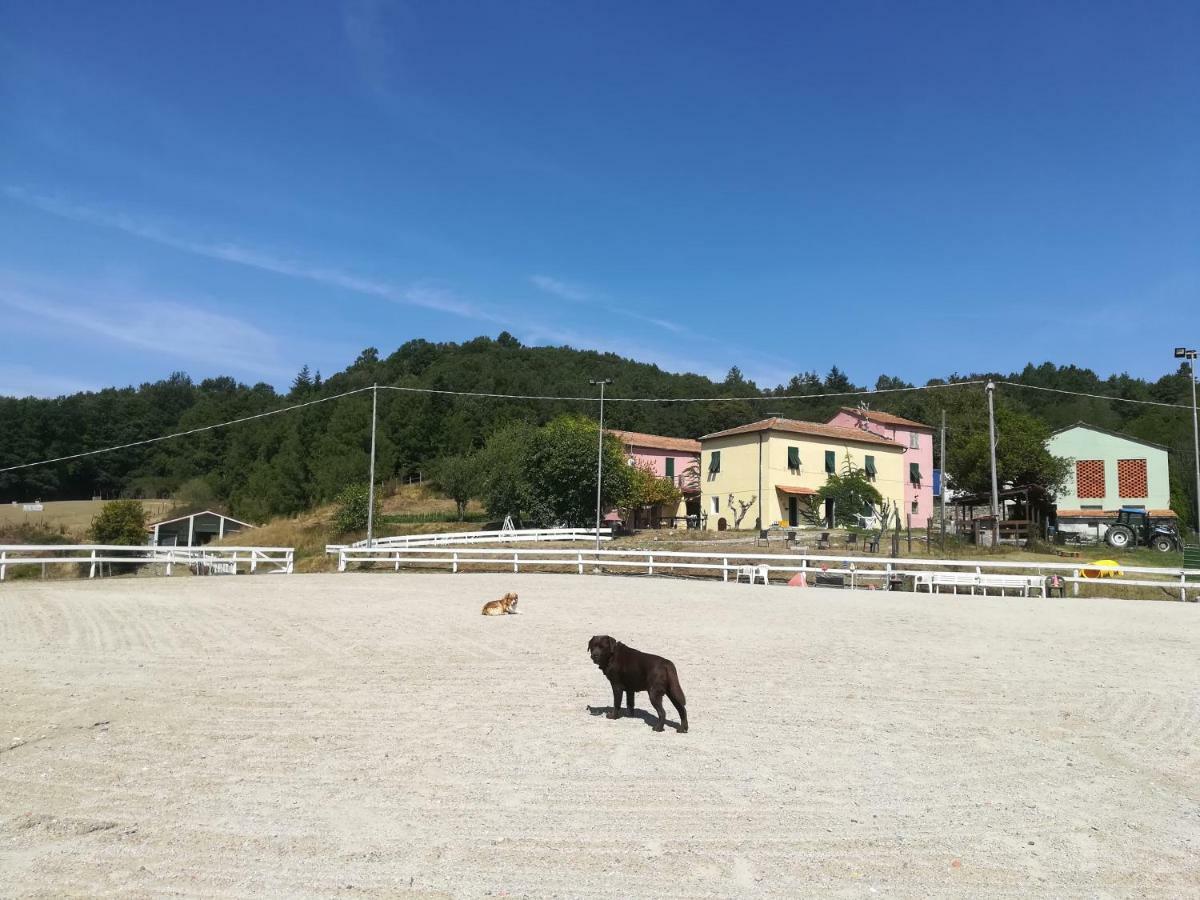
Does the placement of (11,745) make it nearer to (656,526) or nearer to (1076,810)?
(1076,810)

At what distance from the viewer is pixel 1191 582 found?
24.7 meters

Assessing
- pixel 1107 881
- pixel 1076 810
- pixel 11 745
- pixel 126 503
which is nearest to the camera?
pixel 1107 881

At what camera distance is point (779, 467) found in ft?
162

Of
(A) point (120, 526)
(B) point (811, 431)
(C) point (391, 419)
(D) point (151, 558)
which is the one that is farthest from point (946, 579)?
(C) point (391, 419)

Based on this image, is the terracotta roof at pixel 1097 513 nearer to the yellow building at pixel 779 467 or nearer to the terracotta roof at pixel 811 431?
the yellow building at pixel 779 467

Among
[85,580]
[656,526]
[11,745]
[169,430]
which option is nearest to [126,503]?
[85,580]

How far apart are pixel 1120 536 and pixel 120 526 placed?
5263 centimetres

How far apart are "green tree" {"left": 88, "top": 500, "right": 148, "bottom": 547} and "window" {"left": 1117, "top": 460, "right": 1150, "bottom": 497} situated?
59.3 metres

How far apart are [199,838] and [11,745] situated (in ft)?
9.89

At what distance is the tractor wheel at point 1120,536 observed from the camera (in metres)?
40.8

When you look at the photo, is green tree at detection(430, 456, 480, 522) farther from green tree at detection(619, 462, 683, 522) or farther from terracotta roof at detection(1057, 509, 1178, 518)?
terracotta roof at detection(1057, 509, 1178, 518)

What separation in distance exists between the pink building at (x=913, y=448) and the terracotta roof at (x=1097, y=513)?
880cm

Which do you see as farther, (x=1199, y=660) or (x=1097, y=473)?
(x=1097, y=473)

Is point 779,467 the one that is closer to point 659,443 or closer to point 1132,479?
point 659,443
